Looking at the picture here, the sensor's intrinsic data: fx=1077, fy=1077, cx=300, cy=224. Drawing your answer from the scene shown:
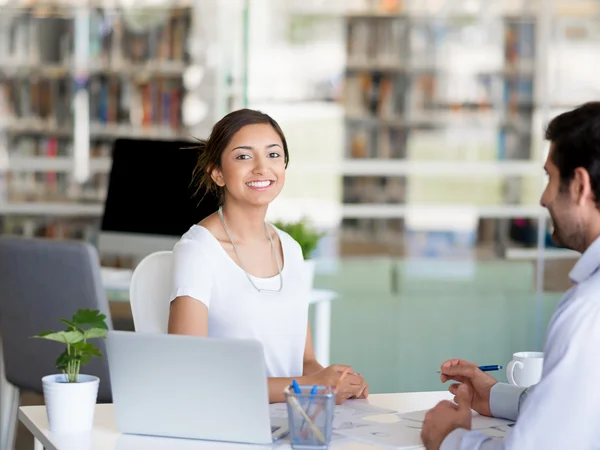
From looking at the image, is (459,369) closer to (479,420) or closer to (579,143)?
(479,420)

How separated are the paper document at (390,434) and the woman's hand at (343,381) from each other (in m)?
0.16

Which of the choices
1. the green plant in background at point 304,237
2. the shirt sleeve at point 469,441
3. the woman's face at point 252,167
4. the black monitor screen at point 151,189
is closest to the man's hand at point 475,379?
the shirt sleeve at point 469,441

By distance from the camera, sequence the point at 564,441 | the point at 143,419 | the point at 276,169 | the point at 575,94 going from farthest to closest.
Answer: the point at 575,94 < the point at 276,169 < the point at 143,419 < the point at 564,441

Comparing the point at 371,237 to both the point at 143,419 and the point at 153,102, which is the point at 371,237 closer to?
the point at 153,102

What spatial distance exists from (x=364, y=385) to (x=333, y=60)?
4742mm

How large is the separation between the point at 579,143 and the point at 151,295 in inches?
39.3

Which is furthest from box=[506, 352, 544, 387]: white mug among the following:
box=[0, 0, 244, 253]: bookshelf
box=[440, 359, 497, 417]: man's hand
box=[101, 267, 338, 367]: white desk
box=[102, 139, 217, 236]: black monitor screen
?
box=[0, 0, 244, 253]: bookshelf

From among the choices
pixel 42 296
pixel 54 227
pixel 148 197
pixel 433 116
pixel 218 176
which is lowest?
pixel 54 227

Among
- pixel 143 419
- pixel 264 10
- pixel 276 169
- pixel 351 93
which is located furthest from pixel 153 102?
pixel 143 419

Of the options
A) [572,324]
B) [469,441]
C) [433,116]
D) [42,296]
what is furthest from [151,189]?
[433,116]

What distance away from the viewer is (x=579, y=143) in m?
1.34

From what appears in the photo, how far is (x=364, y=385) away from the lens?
1.79m

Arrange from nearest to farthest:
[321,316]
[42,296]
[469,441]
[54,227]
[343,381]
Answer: [469,441]
[343,381]
[42,296]
[321,316]
[54,227]

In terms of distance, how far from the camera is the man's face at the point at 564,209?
4.46 ft
